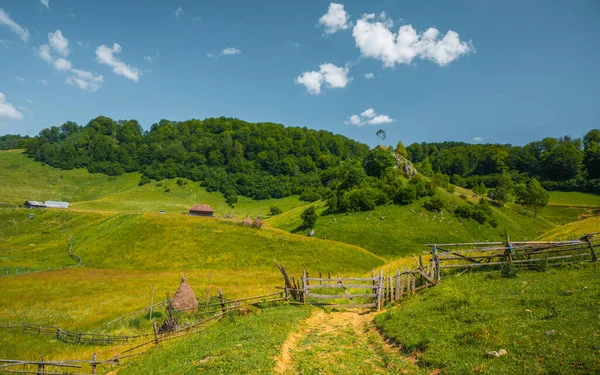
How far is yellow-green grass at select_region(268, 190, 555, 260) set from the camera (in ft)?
208

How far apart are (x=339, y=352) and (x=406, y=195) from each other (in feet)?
223

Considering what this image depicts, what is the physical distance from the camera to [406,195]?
76500 mm

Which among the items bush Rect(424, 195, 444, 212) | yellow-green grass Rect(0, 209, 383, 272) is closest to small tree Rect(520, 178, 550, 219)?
bush Rect(424, 195, 444, 212)

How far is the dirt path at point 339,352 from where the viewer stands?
11531 millimetres

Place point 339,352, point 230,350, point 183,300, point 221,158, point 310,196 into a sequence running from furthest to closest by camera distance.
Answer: point 221,158, point 310,196, point 183,300, point 230,350, point 339,352

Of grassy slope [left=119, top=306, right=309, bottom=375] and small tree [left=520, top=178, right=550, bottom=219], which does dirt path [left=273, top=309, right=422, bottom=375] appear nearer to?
grassy slope [left=119, top=306, right=309, bottom=375]

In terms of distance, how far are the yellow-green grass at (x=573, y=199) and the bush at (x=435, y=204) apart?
55390mm

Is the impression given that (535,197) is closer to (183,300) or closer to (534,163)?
(534,163)

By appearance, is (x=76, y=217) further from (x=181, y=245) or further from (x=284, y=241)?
(x=284, y=241)

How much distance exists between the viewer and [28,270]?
51062 mm

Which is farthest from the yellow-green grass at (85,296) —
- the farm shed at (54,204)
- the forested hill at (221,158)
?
the forested hill at (221,158)

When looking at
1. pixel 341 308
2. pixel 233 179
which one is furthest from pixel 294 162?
pixel 341 308

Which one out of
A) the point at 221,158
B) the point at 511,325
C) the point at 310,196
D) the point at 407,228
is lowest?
the point at 407,228

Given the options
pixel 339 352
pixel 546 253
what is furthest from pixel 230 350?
pixel 546 253
